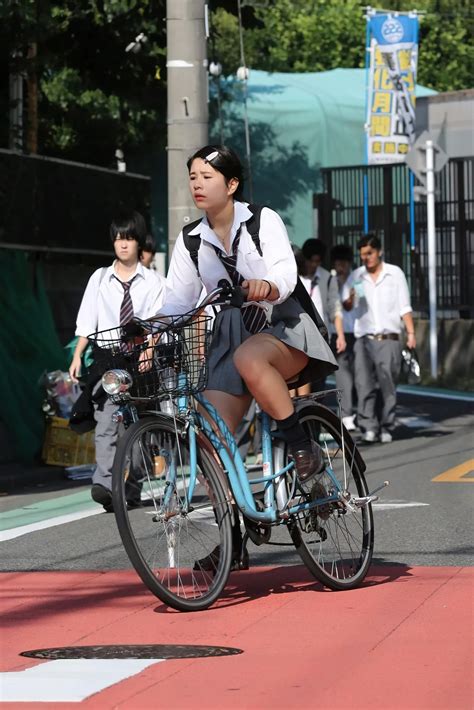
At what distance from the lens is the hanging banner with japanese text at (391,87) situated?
100ft

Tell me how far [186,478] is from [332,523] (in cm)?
85

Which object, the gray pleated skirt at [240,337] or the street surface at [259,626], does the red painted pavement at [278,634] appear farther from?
the gray pleated skirt at [240,337]

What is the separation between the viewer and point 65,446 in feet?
42.5

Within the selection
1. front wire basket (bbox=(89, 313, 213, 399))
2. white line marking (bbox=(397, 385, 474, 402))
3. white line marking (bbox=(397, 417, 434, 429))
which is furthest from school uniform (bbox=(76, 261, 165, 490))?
white line marking (bbox=(397, 385, 474, 402))

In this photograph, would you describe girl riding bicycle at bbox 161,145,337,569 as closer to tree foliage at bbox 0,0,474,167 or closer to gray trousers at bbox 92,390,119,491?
gray trousers at bbox 92,390,119,491

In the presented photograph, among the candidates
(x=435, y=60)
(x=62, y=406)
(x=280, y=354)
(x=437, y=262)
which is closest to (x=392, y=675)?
(x=280, y=354)

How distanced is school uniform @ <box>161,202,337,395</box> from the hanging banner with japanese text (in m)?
23.5

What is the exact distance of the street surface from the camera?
192 inches

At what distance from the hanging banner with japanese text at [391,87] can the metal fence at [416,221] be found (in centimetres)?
522

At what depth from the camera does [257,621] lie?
6105 mm

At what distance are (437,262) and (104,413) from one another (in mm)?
13708

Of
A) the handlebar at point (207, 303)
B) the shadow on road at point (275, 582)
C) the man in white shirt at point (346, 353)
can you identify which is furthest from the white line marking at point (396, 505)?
the man in white shirt at point (346, 353)

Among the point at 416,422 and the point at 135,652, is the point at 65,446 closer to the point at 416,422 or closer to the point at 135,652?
the point at 416,422

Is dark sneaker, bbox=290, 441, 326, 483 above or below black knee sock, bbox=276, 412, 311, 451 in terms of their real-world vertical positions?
below
